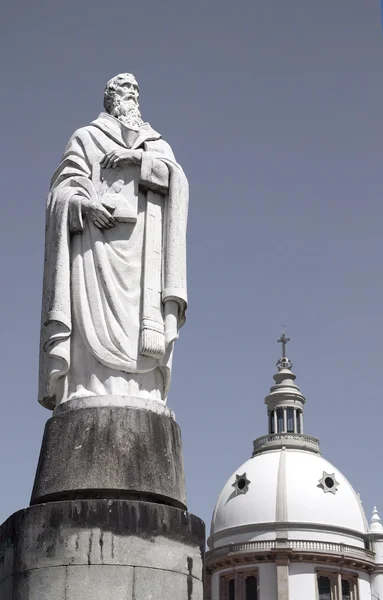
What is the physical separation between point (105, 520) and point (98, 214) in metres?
2.37

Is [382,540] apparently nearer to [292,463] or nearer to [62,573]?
[292,463]

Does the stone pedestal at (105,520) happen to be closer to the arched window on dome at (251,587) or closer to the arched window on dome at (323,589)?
the arched window on dome at (251,587)

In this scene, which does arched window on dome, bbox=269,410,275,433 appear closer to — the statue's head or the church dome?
the church dome

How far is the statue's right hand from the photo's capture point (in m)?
8.11

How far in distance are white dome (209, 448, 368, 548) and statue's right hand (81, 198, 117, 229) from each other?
62.7m

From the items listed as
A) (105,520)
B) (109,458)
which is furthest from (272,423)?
(105,520)

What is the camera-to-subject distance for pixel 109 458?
7371 millimetres

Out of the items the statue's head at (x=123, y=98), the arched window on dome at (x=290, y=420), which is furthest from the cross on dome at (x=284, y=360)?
the statue's head at (x=123, y=98)

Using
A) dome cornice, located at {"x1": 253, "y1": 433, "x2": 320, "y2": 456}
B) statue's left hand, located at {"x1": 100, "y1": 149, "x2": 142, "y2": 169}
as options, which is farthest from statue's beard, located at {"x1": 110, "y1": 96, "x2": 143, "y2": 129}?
dome cornice, located at {"x1": 253, "y1": 433, "x2": 320, "y2": 456}

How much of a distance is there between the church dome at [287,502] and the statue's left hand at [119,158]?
6249 centimetres

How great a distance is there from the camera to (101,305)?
312 inches

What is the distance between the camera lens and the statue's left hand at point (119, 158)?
8.37 meters

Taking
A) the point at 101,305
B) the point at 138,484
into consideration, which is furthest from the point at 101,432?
the point at 101,305

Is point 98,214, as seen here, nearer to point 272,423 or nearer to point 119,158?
point 119,158
